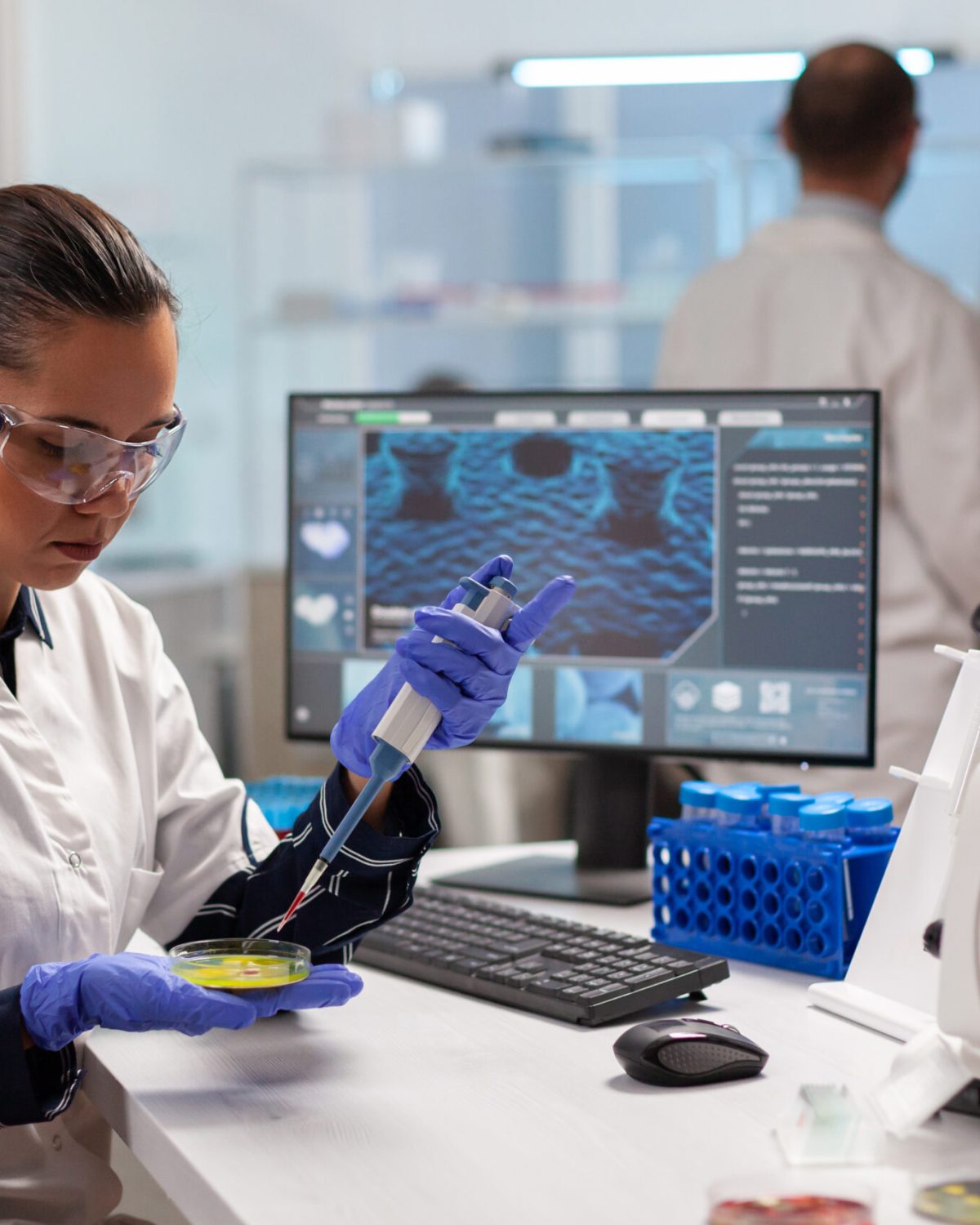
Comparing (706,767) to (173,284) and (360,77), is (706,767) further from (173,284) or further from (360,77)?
(360,77)

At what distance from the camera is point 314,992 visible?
1.10 metres

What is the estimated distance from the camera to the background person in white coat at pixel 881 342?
219cm

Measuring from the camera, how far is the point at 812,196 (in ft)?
7.91

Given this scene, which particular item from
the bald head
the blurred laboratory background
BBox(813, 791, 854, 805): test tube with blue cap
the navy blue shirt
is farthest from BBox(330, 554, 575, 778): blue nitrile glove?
the blurred laboratory background

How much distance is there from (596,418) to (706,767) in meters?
0.60

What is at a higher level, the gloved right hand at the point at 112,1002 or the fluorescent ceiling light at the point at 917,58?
the fluorescent ceiling light at the point at 917,58

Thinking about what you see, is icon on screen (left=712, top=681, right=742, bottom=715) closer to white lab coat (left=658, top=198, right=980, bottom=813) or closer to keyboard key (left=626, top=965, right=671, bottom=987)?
keyboard key (left=626, top=965, right=671, bottom=987)

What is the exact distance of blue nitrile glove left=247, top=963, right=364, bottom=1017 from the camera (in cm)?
109

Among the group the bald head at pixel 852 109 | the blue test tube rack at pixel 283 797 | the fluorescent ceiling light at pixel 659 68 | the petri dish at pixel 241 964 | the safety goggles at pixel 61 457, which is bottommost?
the petri dish at pixel 241 964

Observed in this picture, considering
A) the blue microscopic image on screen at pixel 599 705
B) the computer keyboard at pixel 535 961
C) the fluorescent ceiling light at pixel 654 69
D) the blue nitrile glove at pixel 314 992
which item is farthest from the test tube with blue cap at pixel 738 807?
the fluorescent ceiling light at pixel 654 69

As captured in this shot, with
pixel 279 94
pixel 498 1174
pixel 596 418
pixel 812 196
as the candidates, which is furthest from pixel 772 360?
pixel 279 94

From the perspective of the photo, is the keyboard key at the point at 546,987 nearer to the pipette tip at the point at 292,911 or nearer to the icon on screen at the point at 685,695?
the pipette tip at the point at 292,911

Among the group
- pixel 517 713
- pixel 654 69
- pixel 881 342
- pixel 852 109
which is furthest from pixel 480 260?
pixel 517 713

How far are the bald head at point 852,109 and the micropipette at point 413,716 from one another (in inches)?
60.6
